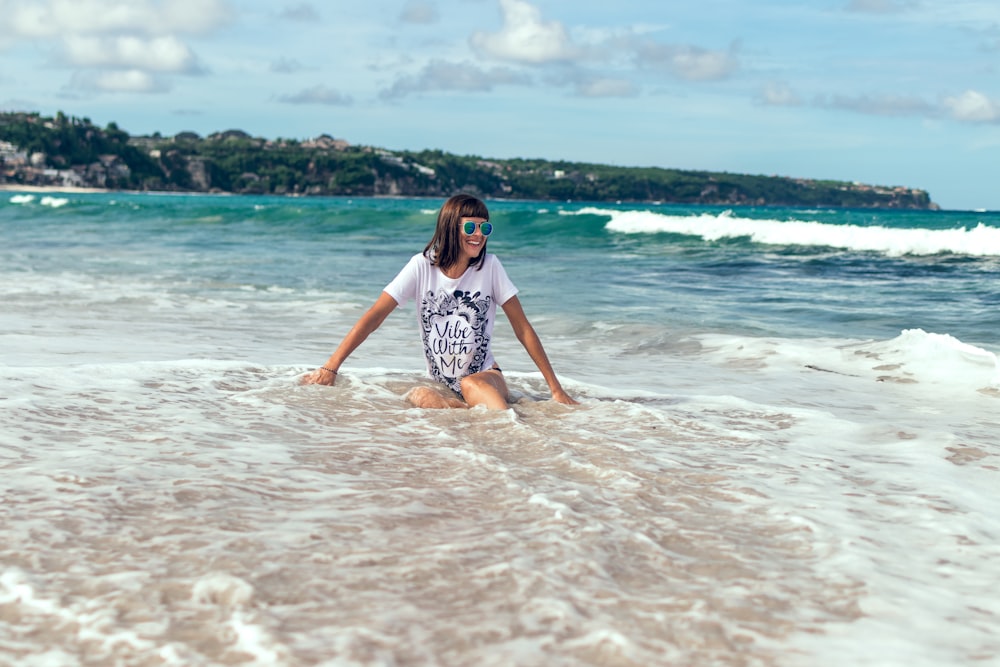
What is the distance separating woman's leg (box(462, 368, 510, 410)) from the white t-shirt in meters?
0.10

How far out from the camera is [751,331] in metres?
10.8

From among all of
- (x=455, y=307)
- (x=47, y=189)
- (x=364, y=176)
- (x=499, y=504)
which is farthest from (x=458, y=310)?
(x=47, y=189)

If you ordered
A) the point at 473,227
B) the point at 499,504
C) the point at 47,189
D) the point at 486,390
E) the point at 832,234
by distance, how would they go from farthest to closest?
the point at 47,189 → the point at 832,234 → the point at 486,390 → the point at 473,227 → the point at 499,504

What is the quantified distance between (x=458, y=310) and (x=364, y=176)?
419 ft

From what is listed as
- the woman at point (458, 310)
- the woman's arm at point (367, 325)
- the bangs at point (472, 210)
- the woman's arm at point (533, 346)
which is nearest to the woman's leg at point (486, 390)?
the woman at point (458, 310)

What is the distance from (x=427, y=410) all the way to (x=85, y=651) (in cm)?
323

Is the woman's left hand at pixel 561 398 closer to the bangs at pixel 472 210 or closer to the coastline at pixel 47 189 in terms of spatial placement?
the bangs at pixel 472 210

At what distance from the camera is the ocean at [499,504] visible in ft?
8.46

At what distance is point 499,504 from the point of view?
3.70 m

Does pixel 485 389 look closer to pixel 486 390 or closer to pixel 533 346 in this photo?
pixel 486 390

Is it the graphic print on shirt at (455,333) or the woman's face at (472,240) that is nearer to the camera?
the woman's face at (472,240)

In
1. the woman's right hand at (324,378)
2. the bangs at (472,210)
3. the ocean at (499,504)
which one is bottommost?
the ocean at (499,504)

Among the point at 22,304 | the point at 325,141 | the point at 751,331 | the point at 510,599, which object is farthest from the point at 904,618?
the point at 325,141

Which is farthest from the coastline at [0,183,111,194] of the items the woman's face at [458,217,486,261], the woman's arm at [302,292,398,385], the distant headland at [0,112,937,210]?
the woman's face at [458,217,486,261]
